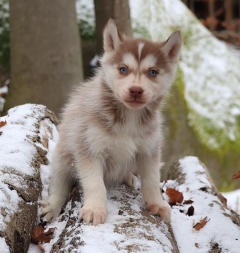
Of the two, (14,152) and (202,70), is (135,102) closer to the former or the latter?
(14,152)

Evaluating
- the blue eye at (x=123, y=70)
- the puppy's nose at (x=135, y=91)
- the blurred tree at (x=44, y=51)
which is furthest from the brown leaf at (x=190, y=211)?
the blurred tree at (x=44, y=51)

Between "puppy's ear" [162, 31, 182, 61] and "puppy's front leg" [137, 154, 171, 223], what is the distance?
2.63 ft

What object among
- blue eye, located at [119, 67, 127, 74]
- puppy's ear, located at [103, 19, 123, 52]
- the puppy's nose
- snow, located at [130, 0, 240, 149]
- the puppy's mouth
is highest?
puppy's ear, located at [103, 19, 123, 52]

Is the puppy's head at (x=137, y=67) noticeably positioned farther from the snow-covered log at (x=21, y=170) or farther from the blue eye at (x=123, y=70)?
the snow-covered log at (x=21, y=170)

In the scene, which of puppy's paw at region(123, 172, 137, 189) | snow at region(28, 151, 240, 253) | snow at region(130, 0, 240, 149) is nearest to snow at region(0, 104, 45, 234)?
snow at region(28, 151, 240, 253)

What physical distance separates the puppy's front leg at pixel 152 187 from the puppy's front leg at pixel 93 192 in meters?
0.38

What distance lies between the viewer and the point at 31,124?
11.8 ft

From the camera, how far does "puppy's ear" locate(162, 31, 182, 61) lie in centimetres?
293

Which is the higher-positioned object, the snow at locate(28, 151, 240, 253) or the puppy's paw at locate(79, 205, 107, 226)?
the puppy's paw at locate(79, 205, 107, 226)

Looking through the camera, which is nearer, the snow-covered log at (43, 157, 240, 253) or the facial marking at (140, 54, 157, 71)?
the snow-covered log at (43, 157, 240, 253)

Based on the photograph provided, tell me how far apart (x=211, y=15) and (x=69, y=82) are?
982 cm

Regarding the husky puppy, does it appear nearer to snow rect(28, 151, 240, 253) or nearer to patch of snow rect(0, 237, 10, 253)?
snow rect(28, 151, 240, 253)

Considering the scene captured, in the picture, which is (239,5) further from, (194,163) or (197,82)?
(194,163)

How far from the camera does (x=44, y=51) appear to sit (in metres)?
5.36
